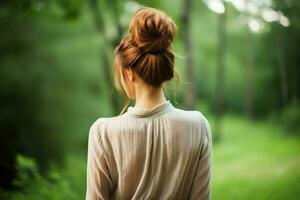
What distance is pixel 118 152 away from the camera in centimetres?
102

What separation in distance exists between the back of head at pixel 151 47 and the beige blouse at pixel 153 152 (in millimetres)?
80

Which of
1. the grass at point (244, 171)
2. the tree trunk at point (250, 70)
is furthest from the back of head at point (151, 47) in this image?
the tree trunk at point (250, 70)

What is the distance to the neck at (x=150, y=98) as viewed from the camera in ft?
3.33

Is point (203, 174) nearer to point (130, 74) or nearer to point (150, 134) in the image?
point (150, 134)

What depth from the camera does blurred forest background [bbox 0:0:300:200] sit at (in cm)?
312

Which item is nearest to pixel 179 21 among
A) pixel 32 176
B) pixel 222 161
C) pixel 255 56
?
pixel 255 56

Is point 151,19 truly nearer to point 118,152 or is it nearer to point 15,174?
point 118,152

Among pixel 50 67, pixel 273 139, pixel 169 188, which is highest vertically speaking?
pixel 50 67

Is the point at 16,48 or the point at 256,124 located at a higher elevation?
the point at 16,48

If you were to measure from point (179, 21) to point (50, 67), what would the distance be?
1.00 meters

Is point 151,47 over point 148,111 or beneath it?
over

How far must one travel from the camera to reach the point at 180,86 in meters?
3.16

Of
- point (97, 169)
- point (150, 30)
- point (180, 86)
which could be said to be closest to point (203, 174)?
point (97, 169)

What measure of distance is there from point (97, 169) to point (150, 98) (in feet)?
0.67
